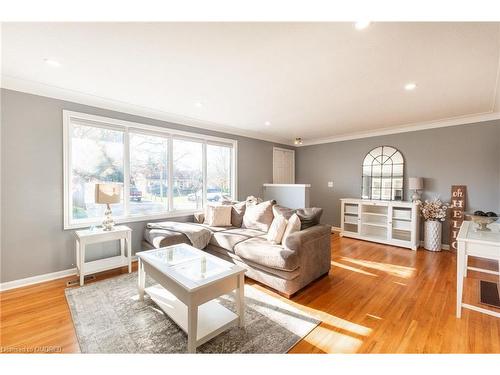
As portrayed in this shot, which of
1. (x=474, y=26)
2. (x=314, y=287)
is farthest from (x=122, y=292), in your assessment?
(x=474, y=26)

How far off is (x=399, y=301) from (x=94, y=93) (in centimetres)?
439

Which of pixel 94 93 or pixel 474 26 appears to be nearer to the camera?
pixel 474 26

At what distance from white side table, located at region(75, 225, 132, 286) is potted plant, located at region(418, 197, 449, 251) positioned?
5041 millimetres

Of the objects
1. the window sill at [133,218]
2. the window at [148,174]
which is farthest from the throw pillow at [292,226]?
the window at [148,174]

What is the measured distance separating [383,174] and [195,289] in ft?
15.5

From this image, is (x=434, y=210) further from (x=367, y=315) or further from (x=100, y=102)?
(x=100, y=102)

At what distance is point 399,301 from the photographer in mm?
2285

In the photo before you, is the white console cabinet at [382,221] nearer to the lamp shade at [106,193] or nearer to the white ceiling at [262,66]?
the white ceiling at [262,66]

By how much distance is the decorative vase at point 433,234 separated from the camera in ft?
12.8

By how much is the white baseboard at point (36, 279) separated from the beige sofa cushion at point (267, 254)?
88.6 inches

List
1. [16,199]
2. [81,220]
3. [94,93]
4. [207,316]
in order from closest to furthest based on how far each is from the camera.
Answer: [207,316] → [16,199] → [94,93] → [81,220]

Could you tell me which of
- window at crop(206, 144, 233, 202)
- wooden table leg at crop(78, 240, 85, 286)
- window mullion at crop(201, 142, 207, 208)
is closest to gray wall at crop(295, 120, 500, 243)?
window at crop(206, 144, 233, 202)

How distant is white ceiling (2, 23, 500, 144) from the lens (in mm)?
1608
